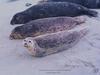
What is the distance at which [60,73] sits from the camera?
2.31m

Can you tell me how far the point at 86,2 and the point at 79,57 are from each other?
206 cm

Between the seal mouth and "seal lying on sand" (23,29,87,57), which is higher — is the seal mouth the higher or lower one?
the lower one

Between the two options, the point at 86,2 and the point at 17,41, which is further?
the point at 86,2

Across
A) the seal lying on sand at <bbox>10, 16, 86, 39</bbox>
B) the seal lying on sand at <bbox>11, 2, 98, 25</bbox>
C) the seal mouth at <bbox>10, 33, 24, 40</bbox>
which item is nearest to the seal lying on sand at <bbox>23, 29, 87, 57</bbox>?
the seal lying on sand at <bbox>10, 16, 86, 39</bbox>

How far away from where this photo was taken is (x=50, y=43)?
2666 millimetres

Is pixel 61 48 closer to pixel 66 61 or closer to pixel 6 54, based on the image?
pixel 66 61

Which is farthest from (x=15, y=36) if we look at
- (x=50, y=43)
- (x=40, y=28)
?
(x=50, y=43)

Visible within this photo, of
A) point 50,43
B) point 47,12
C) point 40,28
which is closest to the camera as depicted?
point 50,43

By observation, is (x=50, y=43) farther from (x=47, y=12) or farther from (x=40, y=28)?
(x=47, y=12)

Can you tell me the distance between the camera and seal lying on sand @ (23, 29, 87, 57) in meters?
2.60

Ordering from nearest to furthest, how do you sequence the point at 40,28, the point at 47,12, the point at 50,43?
1. the point at 50,43
2. the point at 40,28
3. the point at 47,12

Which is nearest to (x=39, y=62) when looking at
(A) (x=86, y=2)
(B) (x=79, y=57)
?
(B) (x=79, y=57)

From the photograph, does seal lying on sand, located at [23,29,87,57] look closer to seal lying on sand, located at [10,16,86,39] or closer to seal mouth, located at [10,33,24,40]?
seal lying on sand, located at [10,16,86,39]

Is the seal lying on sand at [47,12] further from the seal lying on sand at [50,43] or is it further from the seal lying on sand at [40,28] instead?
the seal lying on sand at [50,43]
